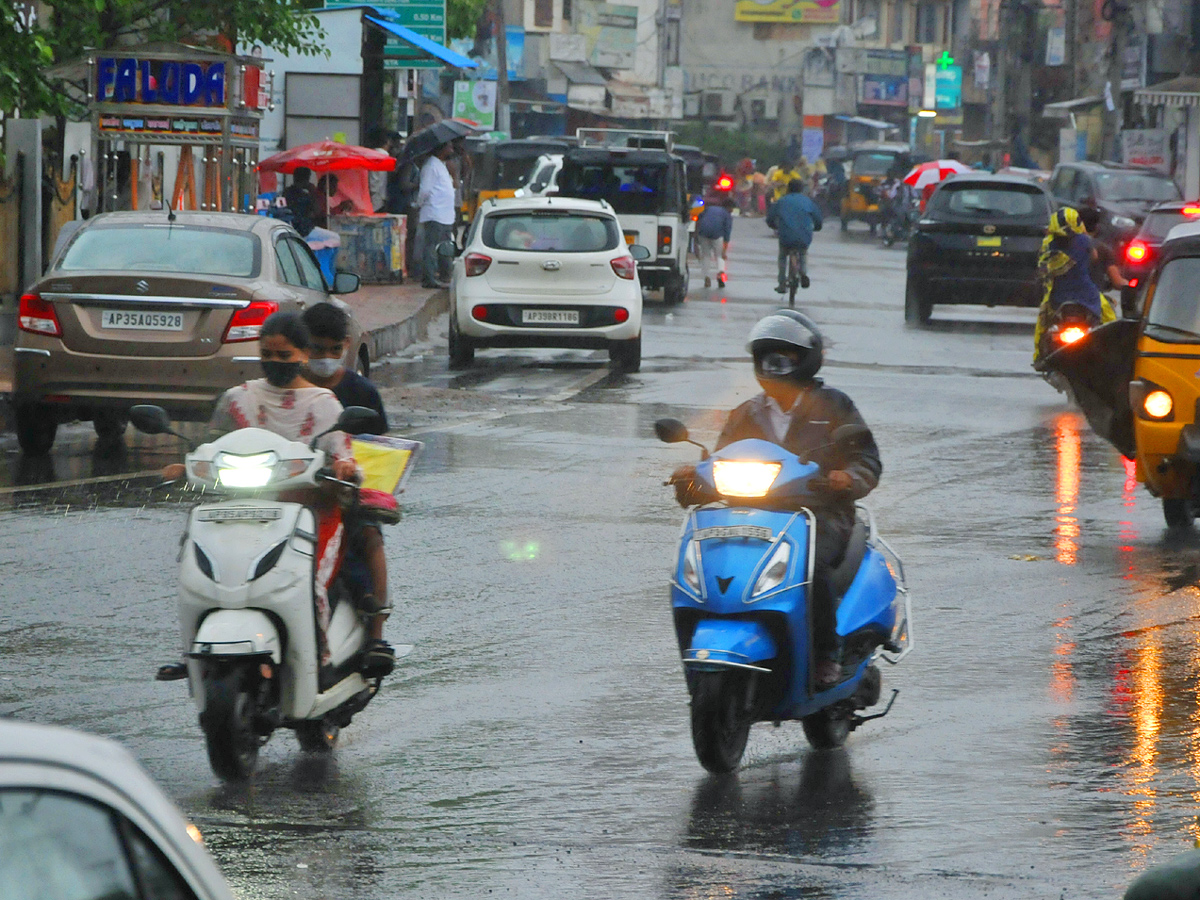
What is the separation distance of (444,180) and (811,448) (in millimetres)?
22465

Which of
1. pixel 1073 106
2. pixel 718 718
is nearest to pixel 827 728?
pixel 718 718

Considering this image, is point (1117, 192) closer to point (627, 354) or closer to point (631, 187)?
point (631, 187)

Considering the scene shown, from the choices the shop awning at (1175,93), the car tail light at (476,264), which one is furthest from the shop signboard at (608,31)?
the car tail light at (476,264)

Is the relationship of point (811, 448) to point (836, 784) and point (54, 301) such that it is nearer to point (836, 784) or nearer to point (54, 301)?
point (836, 784)

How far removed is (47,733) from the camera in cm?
202

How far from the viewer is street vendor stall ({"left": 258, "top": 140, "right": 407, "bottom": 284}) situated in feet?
91.5

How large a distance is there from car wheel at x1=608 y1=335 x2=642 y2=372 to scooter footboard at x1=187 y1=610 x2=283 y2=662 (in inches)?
555

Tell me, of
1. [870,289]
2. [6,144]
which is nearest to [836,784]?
[6,144]

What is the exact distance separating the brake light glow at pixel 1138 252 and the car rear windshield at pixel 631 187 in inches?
253

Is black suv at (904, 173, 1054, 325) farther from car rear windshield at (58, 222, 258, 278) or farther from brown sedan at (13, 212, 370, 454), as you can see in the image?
brown sedan at (13, 212, 370, 454)

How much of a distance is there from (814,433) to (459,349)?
1387 cm

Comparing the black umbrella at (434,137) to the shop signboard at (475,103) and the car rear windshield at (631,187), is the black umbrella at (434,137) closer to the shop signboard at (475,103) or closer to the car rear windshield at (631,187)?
the car rear windshield at (631,187)

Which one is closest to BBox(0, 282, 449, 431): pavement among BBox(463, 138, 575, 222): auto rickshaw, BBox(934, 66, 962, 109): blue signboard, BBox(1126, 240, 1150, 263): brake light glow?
BBox(1126, 240, 1150, 263): brake light glow

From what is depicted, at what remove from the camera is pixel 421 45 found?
33156 mm
